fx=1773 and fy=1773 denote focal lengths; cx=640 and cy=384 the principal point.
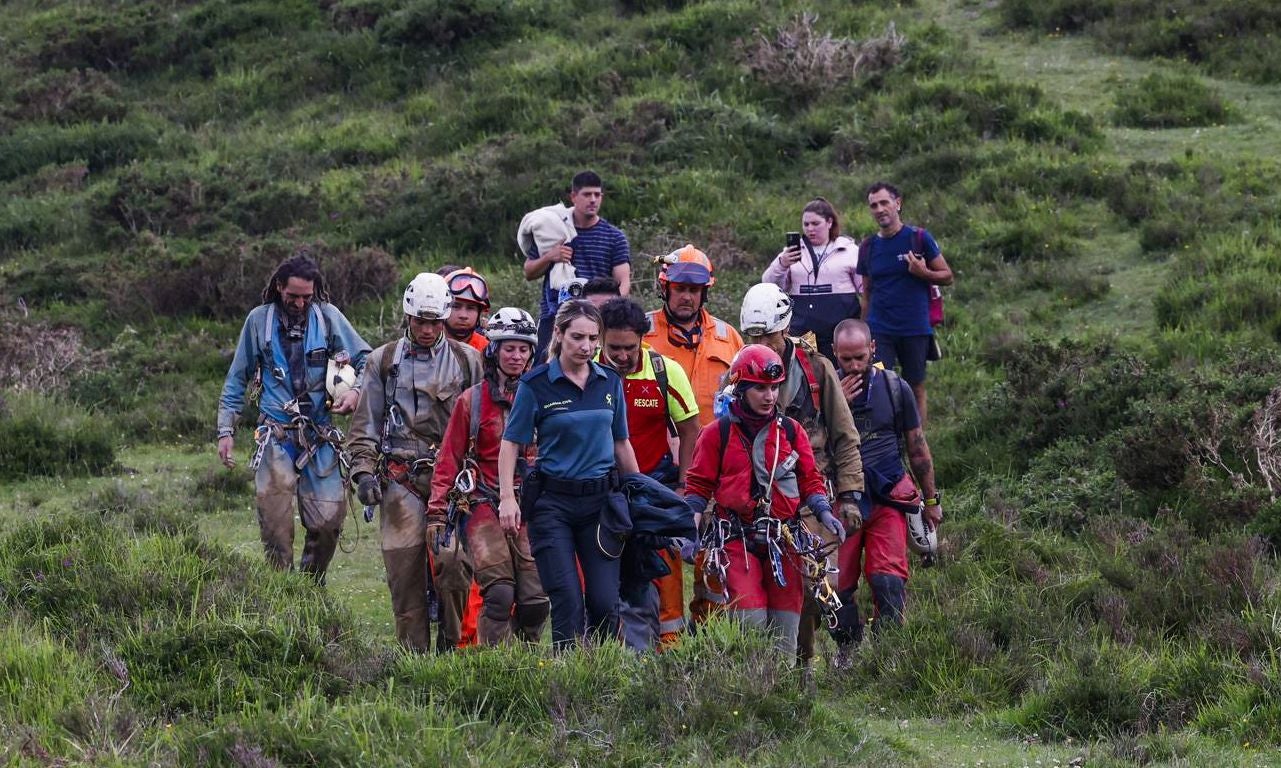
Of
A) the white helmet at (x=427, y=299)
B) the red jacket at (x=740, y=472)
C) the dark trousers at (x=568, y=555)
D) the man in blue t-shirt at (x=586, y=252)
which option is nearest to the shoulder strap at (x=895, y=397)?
the red jacket at (x=740, y=472)

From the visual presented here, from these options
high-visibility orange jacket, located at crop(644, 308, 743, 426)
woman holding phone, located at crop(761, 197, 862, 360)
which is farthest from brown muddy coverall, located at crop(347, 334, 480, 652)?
woman holding phone, located at crop(761, 197, 862, 360)

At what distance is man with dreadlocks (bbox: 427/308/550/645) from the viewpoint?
7945mm

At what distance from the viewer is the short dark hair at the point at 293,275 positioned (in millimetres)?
9023

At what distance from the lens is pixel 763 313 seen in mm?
8406

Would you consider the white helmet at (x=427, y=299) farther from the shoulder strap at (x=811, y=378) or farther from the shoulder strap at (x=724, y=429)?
the shoulder strap at (x=811, y=378)

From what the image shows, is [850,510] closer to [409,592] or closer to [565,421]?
[565,421]

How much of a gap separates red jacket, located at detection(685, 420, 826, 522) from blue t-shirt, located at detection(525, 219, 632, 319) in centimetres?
305

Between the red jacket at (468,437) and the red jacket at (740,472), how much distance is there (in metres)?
0.90

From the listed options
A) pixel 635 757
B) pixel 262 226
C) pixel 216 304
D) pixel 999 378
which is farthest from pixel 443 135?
pixel 635 757

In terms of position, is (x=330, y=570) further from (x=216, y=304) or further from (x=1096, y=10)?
(x=1096, y=10)

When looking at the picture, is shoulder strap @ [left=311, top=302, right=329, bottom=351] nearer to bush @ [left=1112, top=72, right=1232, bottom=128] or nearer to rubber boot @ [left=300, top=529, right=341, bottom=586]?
rubber boot @ [left=300, top=529, right=341, bottom=586]

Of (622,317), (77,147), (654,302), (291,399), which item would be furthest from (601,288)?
(77,147)

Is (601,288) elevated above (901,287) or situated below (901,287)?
above

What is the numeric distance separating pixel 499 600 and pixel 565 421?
93cm
